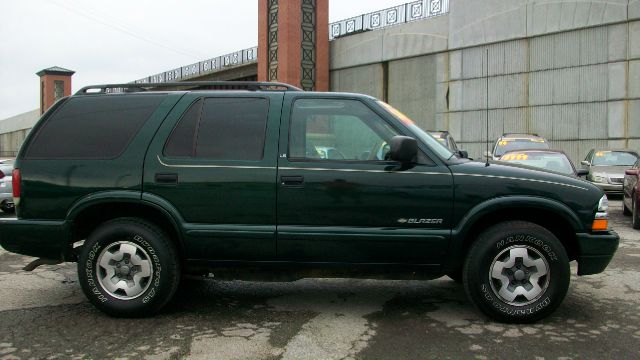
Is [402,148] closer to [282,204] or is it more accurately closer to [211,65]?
[282,204]

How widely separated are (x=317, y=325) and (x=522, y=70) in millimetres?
24682

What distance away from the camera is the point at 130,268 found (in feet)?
15.0

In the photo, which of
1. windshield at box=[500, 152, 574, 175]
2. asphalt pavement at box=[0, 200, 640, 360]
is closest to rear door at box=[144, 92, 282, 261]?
asphalt pavement at box=[0, 200, 640, 360]

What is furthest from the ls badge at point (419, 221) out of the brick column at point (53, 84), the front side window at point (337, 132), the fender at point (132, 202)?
the brick column at point (53, 84)

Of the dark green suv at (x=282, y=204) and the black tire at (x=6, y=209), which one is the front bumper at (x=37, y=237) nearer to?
the dark green suv at (x=282, y=204)

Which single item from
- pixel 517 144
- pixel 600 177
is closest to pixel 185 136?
pixel 600 177

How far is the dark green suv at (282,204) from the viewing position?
4.34 m

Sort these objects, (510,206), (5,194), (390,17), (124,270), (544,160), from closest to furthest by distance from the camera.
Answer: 1. (510,206)
2. (124,270)
3. (544,160)
4. (5,194)
5. (390,17)

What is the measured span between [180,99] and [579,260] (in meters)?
3.50

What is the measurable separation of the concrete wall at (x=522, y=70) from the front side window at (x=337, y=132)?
56.1 feet

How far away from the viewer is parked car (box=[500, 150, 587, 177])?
10.4 m

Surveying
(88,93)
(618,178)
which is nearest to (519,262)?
(88,93)

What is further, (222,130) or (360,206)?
(222,130)

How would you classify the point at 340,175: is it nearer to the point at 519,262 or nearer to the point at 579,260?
the point at 519,262
